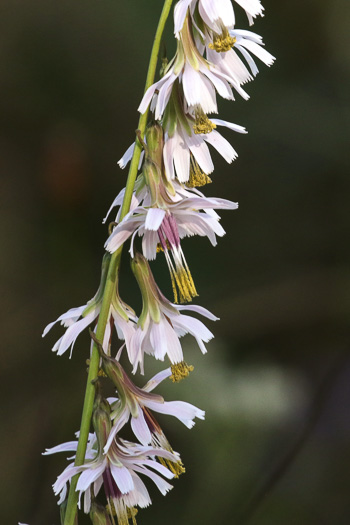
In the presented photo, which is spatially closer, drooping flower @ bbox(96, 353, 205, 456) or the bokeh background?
drooping flower @ bbox(96, 353, 205, 456)

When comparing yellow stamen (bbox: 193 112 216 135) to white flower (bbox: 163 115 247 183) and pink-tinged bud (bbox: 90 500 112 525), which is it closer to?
white flower (bbox: 163 115 247 183)

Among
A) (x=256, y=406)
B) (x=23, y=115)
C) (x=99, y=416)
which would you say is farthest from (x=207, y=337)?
(x=23, y=115)

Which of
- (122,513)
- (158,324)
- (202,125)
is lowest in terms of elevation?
(122,513)

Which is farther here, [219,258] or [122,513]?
[219,258]

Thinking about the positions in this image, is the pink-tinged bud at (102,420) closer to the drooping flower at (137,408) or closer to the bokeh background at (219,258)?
the drooping flower at (137,408)

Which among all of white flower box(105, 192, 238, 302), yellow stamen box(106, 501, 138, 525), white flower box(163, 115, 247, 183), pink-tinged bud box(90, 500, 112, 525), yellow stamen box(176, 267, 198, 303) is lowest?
yellow stamen box(106, 501, 138, 525)

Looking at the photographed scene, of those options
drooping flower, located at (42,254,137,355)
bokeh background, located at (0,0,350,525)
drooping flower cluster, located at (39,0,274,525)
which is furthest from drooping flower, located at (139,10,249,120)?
bokeh background, located at (0,0,350,525)

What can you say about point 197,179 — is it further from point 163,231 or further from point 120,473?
point 120,473

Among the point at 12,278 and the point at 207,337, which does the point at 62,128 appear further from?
→ the point at 207,337

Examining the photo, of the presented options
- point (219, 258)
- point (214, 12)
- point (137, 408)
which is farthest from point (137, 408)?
point (219, 258)
